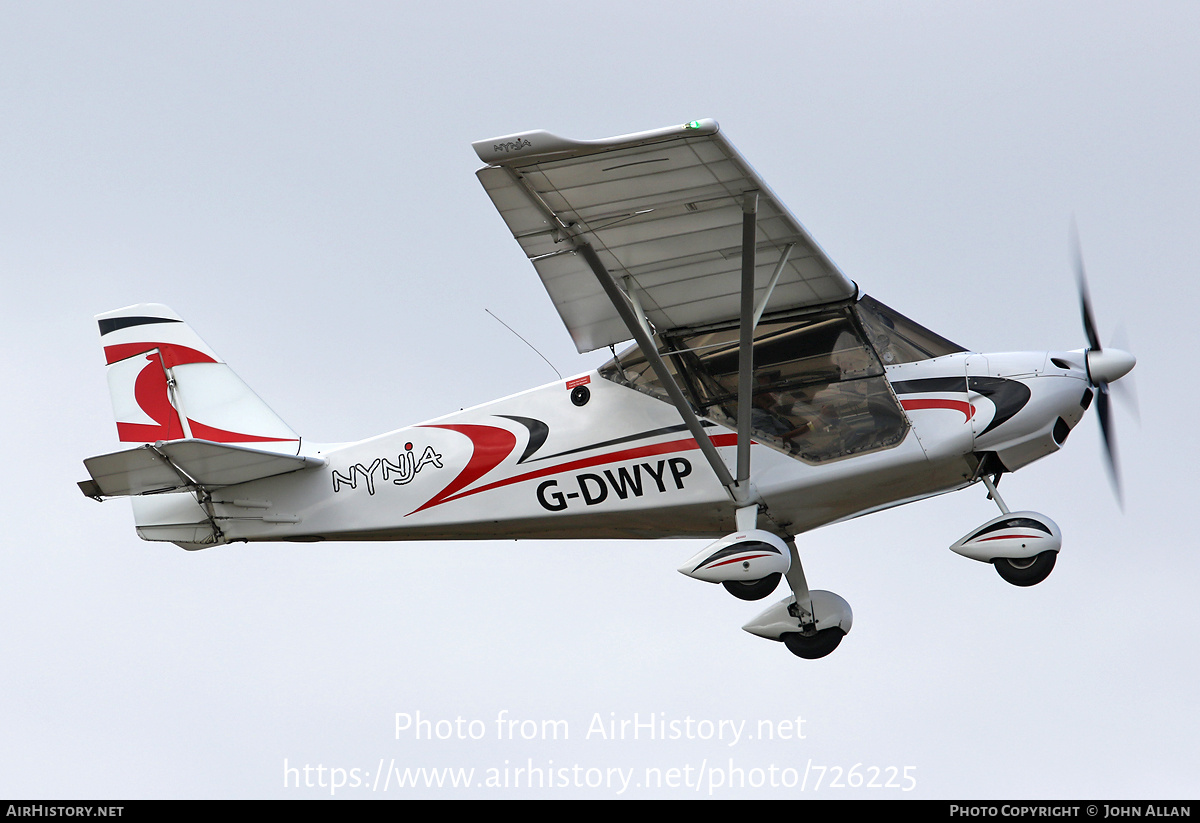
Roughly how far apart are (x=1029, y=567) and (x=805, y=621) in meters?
2.41

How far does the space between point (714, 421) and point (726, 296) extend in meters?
1.01

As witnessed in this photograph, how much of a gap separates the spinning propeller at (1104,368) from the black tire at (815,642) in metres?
2.60

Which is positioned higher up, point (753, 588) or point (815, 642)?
point (753, 588)

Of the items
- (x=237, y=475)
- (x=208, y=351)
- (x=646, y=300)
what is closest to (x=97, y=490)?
(x=237, y=475)

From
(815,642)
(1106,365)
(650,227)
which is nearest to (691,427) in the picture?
(650,227)

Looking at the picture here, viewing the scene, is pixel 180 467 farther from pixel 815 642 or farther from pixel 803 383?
pixel 815 642

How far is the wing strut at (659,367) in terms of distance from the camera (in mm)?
9875

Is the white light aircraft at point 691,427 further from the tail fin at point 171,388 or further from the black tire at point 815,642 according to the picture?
the tail fin at point 171,388

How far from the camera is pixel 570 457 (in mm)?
11344

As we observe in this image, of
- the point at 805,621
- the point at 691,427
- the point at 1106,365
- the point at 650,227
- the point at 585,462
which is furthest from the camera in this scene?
the point at 805,621

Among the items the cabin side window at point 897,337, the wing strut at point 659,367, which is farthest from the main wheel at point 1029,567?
the wing strut at point 659,367

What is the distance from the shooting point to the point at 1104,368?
10.7m

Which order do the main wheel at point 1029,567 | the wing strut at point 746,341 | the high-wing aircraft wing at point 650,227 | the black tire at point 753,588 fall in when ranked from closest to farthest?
the high-wing aircraft wing at point 650,227 → the wing strut at point 746,341 → the main wheel at point 1029,567 → the black tire at point 753,588

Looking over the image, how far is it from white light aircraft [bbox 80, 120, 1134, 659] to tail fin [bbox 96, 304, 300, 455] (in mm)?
614
